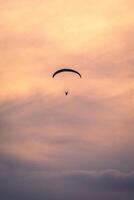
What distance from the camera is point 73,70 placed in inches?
2945

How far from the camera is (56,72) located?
83000mm

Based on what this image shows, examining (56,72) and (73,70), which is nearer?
(73,70)

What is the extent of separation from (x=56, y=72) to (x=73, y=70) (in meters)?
9.07
